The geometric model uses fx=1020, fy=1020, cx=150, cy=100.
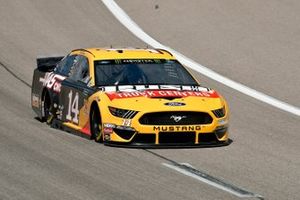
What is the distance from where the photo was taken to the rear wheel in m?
13.8

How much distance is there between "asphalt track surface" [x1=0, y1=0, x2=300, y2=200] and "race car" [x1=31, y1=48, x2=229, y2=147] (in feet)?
0.83

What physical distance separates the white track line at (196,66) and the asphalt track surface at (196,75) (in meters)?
0.20

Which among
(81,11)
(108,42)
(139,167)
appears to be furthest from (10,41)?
(139,167)

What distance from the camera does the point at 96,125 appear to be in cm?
1392

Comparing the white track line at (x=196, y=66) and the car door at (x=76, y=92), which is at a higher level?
the car door at (x=76, y=92)

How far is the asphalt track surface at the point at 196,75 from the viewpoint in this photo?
10.7m

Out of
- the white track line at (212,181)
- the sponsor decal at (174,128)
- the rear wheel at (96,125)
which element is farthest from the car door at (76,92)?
the white track line at (212,181)

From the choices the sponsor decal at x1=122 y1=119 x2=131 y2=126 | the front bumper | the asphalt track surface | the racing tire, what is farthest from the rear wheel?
the racing tire

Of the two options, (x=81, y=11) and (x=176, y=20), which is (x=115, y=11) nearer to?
(x=81, y=11)

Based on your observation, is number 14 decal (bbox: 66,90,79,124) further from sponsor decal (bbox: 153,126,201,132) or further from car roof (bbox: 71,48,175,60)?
sponsor decal (bbox: 153,126,201,132)

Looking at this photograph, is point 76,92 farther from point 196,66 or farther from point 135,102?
point 196,66

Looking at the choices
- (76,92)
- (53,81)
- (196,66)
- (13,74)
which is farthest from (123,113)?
(13,74)

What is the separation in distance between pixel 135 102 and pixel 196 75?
27.0 ft

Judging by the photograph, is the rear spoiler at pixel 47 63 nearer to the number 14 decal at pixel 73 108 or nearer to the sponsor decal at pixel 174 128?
the number 14 decal at pixel 73 108
